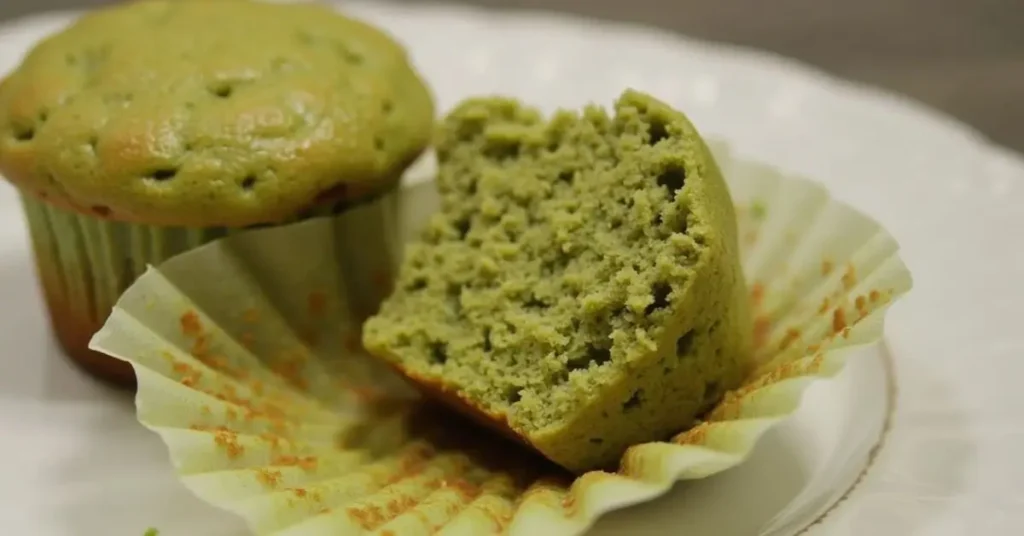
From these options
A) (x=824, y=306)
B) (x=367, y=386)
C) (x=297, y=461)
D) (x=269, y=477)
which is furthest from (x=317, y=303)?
(x=824, y=306)

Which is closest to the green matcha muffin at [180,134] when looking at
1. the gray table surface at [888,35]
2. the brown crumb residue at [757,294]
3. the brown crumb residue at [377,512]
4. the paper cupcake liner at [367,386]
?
the paper cupcake liner at [367,386]

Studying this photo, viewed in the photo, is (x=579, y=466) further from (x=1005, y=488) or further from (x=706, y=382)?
(x=1005, y=488)

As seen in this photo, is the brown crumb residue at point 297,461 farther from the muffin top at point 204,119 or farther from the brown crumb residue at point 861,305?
the brown crumb residue at point 861,305

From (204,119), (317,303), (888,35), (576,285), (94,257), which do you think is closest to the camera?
(576,285)

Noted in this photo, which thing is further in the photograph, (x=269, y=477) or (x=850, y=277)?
(x=850, y=277)

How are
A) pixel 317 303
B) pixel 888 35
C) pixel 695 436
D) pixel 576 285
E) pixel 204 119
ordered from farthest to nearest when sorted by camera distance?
pixel 888 35 → pixel 317 303 → pixel 204 119 → pixel 576 285 → pixel 695 436

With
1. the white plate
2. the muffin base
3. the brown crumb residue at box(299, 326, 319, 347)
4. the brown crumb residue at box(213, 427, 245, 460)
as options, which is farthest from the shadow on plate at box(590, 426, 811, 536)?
the muffin base

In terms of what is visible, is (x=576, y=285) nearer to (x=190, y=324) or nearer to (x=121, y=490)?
(x=190, y=324)
